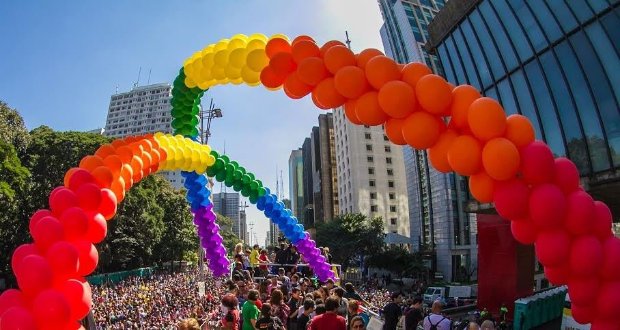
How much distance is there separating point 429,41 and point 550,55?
302 inches

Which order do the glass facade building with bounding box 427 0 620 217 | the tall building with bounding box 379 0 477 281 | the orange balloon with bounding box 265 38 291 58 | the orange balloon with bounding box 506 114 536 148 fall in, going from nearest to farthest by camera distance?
the orange balloon with bounding box 506 114 536 148 → the orange balloon with bounding box 265 38 291 58 → the glass facade building with bounding box 427 0 620 217 → the tall building with bounding box 379 0 477 281

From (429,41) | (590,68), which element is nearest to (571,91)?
(590,68)

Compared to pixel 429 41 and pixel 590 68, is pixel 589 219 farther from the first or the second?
pixel 429 41

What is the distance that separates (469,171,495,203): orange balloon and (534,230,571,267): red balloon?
57cm

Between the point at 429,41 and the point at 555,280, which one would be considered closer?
the point at 555,280

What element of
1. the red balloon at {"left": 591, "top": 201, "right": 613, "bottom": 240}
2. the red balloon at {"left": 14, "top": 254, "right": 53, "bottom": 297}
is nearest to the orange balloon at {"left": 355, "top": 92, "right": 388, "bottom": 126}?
the red balloon at {"left": 591, "top": 201, "right": 613, "bottom": 240}

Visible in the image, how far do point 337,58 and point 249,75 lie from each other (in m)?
2.25

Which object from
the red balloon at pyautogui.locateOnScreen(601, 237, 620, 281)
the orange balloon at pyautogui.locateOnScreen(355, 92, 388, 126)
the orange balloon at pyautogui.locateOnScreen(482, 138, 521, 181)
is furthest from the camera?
the orange balloon at pyautogui.locateOnScreen(355, 92, 388, 126)

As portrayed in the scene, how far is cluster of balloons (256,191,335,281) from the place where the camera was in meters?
14.3

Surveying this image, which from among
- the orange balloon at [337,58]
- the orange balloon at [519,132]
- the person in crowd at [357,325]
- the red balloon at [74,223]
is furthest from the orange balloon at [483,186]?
the red balloon at [74,223]

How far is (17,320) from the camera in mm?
4516

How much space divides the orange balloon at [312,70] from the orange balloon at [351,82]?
29cm

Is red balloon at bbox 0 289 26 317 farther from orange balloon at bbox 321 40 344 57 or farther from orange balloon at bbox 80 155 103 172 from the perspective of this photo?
orange balloon at bbox 321 40 344 57

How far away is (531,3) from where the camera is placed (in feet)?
49.4
